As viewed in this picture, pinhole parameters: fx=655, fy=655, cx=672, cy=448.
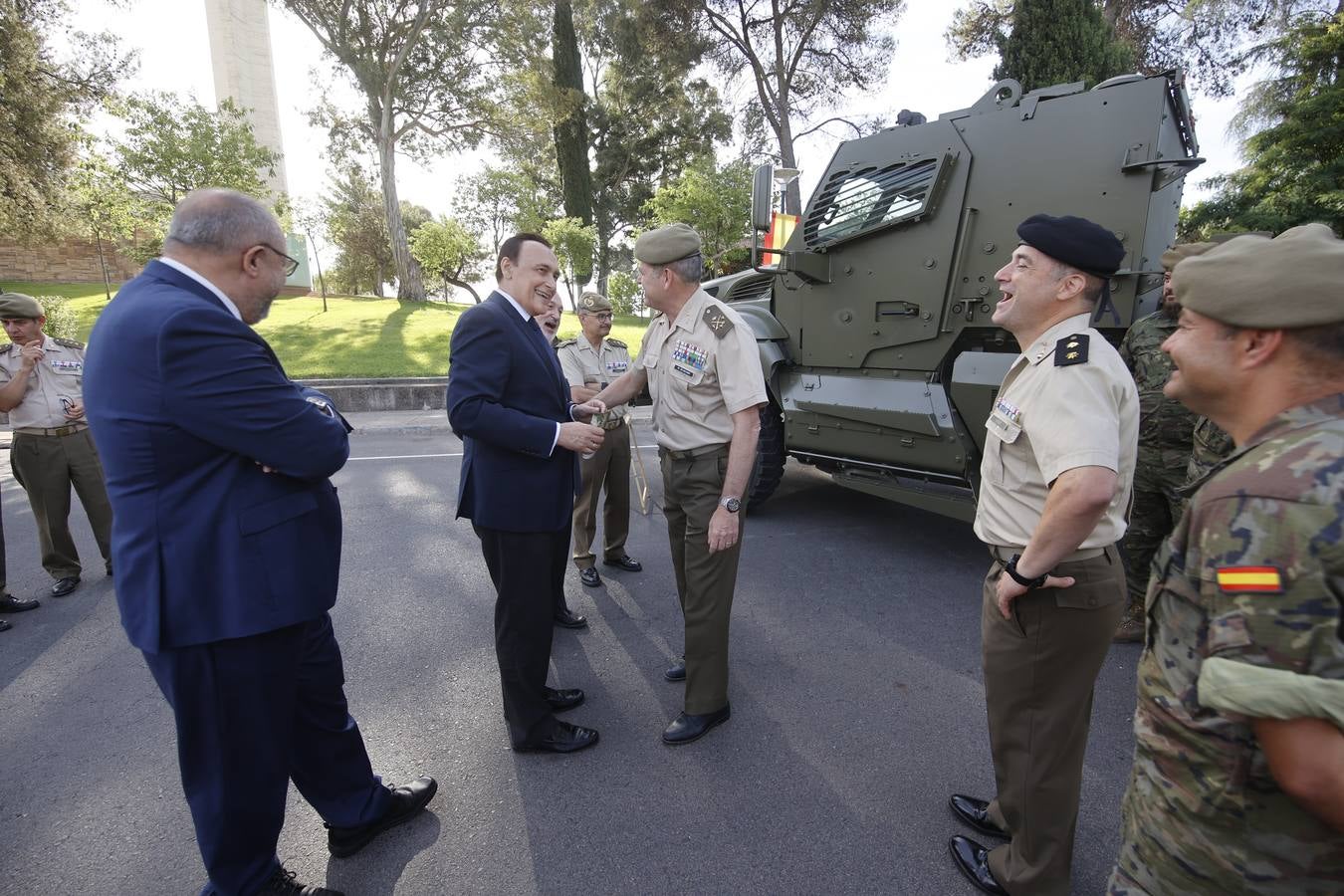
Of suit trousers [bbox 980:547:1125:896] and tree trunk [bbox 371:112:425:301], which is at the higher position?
tree trunk [bbox 371:112:425:301]

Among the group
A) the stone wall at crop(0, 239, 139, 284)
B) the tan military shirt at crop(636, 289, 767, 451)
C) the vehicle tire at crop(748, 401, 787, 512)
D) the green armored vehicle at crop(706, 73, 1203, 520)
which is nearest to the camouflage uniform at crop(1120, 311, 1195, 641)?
the green armored vehicle at crop(706, 73, 1203, 520)

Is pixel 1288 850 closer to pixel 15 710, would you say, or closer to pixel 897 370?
pixel 897 370

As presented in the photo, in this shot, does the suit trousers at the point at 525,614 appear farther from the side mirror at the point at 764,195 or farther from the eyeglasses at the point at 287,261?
the side mirror at the point at 764,195

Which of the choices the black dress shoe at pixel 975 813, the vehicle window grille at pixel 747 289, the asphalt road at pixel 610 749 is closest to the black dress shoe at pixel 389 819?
the asphalt road at pixel 610 749

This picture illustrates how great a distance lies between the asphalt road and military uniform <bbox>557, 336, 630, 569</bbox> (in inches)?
8.9

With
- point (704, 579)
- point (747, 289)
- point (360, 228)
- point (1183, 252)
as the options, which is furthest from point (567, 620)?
point (360, 228)

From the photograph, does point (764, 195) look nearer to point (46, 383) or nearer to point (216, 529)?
point (216, 529)

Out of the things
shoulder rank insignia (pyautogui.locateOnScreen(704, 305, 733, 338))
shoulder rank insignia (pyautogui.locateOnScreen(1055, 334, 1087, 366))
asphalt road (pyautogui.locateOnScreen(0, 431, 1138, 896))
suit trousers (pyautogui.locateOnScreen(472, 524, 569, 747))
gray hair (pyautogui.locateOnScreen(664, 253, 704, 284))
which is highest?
gray hair (pyautogui.locateOnScreen(664, 253, 704, 284))

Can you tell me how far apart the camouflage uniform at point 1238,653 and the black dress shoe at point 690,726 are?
152 centimetres

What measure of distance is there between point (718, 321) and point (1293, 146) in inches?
569

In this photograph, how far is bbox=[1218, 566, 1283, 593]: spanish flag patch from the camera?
2.52 ft

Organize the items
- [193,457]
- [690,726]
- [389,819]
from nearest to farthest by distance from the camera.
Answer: [193,457] < [389,819] < [690,726]

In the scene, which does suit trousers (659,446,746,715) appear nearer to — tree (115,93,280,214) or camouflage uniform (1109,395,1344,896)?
camouflage uniform (1109,395,1344,896)

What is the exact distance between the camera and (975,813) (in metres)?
1.99
